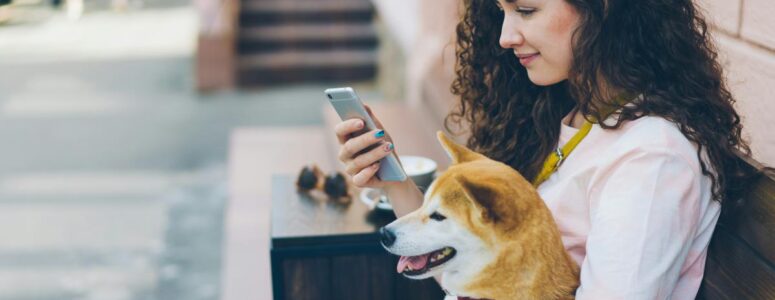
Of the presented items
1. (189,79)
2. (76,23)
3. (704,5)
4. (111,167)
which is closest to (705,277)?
(704,5)

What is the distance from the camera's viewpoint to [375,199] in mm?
→ 3180

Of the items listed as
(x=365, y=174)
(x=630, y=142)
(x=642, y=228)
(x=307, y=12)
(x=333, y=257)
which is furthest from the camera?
(x=307, y=12)

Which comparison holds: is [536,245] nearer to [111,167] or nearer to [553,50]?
[553,50]

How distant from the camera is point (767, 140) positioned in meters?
2.68

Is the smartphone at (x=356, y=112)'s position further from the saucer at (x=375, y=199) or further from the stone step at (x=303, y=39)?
the stone step at (x=303, y=39)

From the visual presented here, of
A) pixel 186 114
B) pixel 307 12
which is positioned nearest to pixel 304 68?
pixel 307 12

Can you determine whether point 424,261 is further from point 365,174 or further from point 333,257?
point 333,257

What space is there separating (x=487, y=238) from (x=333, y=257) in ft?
3.63

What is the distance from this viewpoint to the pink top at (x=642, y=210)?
6.17 feet

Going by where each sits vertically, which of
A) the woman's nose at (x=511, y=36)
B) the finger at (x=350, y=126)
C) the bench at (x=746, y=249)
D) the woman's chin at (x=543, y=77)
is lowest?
the bench at (x=746, y=249)

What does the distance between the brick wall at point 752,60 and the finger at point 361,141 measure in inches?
36.7

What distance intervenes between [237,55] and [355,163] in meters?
7.26

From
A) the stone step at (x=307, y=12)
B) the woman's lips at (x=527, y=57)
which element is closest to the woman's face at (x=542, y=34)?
the woman's lips at (x=527, y=57)

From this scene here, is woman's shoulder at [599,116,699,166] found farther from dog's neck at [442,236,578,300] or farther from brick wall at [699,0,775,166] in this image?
brick wall at [699,0,775,166]
